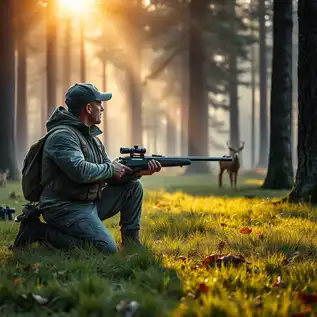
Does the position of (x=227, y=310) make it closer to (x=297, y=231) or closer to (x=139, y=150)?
(x=139, y=150)

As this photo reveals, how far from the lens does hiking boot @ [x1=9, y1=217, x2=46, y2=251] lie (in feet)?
18.2

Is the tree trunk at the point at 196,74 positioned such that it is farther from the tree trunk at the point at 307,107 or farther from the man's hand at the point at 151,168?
the man's hand at the point at 151,168

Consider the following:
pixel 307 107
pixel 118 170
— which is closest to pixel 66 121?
pixel 118 170

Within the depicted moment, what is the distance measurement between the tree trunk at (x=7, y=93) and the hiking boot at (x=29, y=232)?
1448 cm

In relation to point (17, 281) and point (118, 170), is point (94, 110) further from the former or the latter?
point (17, 281)

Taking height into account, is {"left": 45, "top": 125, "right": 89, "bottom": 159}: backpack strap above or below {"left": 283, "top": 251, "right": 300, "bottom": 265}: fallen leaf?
above

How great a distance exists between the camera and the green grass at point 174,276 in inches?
137

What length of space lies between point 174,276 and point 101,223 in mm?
1425

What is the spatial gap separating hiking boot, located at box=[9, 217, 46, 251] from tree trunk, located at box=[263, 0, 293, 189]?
32.0 feet

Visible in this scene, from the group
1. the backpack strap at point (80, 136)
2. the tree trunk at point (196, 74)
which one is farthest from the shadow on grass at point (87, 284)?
the tree trunk at point (196, 74)

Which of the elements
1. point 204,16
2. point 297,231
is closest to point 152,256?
point 297,231

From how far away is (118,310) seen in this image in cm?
342

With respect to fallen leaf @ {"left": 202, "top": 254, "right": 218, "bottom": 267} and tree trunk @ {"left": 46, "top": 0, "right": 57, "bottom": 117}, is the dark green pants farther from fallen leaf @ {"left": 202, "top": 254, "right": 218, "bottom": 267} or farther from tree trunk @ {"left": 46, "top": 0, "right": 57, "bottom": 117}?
tree trunk @ {"left": 46, "top": 0, "right": 57, "bottom": 117}

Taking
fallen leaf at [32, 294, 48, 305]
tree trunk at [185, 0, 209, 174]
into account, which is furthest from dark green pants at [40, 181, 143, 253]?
tree trunk at [185, 0, 209, 174]
